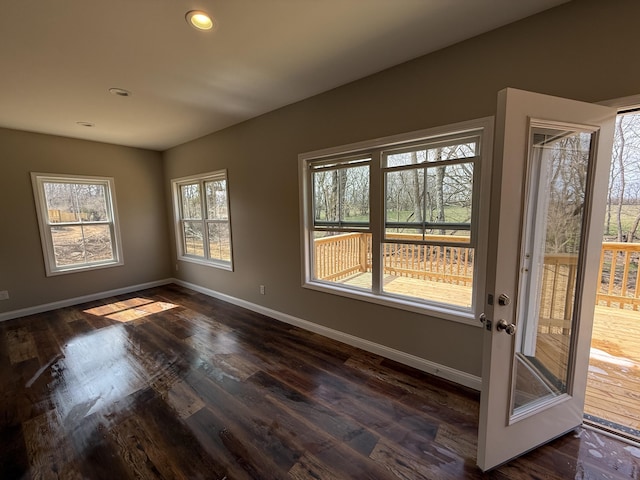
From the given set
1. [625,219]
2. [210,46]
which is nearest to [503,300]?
[210,46]

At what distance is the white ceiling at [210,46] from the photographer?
1546 mm

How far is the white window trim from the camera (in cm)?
188

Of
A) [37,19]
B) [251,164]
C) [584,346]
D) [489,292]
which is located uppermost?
[37,19]

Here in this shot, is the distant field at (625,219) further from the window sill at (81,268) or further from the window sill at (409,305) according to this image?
the window sill at (81,268)

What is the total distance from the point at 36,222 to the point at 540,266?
5.85 metres

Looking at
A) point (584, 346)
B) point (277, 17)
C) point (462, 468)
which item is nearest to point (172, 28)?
point (277, 17)

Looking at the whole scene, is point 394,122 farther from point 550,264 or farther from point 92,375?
point 92,375

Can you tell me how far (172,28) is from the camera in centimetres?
169

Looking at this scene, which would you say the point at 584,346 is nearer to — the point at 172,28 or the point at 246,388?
the point at 246,388

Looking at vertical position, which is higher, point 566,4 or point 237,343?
point 566,4

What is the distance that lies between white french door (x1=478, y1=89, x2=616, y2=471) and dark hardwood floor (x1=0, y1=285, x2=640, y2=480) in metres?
0.25

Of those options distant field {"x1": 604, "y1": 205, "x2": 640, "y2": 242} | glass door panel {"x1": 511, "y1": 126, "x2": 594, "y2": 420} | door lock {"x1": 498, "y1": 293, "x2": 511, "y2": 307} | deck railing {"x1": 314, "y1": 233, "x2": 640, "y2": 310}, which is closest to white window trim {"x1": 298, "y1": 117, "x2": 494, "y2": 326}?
deck railing {"x1": 314, "y1": 233, "x2": 640, "y2": 310}

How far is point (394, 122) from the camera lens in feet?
7.41

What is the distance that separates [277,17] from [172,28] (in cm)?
69
